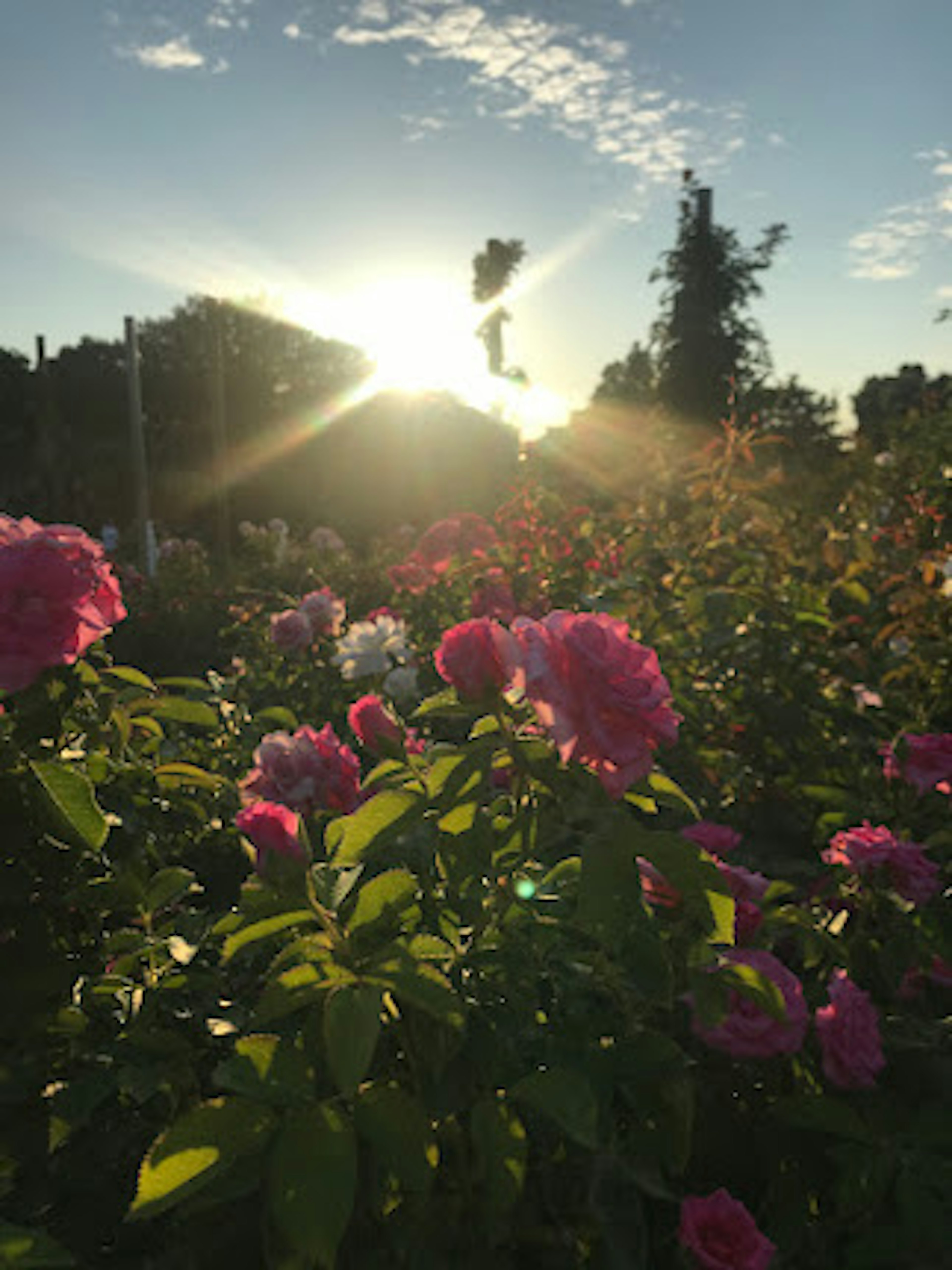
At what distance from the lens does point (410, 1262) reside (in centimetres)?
118

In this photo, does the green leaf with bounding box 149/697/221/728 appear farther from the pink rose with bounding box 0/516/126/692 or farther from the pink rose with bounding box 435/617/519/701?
the pink rose with bounding box 435/617/519/701

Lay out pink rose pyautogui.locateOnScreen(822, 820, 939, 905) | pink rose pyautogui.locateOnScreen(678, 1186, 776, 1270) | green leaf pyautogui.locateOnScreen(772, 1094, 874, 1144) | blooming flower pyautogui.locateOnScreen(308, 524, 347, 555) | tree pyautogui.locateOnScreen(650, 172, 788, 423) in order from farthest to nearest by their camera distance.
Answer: tree pyautogui.locateOnScreen(650, 172, 788, 423)
blooming flower pyautogui.locateOnScreen(308, 524, 347, 555)
pink rose pyautogui.locateOnScreen(822, 820, 939, 905)
green leaf pyautogui.locateOnScreen(772, 1094, 874, 1144)
pink rose pyautogui.locateOnScreen(678, 1186, 776, 1270)

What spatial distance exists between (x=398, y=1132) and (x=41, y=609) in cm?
92

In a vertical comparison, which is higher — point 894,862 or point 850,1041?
point 894,862

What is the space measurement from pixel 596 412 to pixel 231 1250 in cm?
1625

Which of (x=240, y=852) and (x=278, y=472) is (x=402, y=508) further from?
(x=240, y=852)

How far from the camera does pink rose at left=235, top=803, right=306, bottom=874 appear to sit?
1.25m

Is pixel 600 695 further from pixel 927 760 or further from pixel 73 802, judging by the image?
pixel 927 760

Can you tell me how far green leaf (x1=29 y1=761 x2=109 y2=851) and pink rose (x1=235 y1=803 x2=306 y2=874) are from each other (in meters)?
0.24

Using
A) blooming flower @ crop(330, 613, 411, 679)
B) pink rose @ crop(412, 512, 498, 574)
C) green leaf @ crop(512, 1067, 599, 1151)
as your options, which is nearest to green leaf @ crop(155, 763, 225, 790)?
green leaf @ crop(512, 1067, 599, 1151)

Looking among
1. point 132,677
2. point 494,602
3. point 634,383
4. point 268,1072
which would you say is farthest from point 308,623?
point 634,383

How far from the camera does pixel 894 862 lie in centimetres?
183

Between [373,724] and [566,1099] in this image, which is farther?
[373,724]

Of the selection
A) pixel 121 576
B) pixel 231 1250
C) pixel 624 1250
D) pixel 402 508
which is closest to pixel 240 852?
pixel 231 1250
